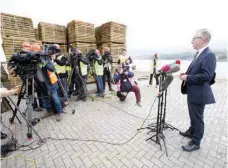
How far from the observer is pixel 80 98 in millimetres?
4773

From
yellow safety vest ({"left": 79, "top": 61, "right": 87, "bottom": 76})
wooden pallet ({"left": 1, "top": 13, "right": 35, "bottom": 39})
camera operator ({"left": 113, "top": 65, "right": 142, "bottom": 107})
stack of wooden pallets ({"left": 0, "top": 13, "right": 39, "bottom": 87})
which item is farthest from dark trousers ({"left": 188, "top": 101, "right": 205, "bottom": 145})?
wooden pallet ({"left": 1, "top": 13, "right": 35, "bottom": 39})

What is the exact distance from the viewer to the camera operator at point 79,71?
426 cm

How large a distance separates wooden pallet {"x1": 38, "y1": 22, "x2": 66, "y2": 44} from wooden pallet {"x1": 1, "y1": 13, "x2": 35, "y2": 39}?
1.49 ft

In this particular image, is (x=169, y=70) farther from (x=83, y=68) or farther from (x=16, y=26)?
(x=16, y=26)

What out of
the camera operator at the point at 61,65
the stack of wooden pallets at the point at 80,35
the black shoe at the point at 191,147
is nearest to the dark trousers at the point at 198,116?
the black shoe at the point at 191,147

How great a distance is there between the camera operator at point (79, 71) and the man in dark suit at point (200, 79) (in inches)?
126

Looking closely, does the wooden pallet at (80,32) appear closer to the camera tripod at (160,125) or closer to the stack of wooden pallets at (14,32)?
the stack of wooden pallets at (14,32)

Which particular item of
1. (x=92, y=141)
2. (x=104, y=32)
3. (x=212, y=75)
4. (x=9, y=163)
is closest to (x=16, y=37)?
(x=104, y=32)

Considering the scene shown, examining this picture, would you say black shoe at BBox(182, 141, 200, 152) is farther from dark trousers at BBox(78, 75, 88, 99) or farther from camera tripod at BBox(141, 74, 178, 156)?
dark trousers at BBox(78, 75, 88, 99)

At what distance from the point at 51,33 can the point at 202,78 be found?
6.77 m

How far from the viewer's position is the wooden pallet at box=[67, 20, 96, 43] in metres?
6.36

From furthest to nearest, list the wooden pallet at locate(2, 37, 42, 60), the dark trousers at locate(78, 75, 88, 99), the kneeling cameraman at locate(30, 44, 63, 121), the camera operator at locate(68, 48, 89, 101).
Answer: the wooden pallet at locate(2, 37, 42, 60), the dark trousers at locate(78, 75, 88, 99), the camera operator at locate(68, 48, 89, 101), the kneeling cameraman at locate(30, 44, 63, 121)

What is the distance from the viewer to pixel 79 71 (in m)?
4.50

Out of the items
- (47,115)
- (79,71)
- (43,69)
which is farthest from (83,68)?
(47,115)
